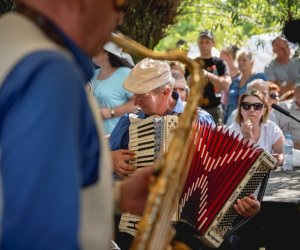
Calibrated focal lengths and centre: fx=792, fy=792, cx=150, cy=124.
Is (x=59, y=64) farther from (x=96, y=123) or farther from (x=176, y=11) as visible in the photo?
(x=176, y=11)

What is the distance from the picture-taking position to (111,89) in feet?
21.9

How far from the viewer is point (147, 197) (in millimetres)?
2322

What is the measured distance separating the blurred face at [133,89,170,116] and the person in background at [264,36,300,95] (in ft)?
15.4

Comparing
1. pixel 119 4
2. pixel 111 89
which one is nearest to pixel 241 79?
pixel 111 89

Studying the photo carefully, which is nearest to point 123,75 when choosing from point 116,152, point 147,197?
point 116,152

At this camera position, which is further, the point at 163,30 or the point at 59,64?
the point at 163,30

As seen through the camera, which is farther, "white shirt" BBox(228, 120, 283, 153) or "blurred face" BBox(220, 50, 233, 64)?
"blurred face" BBox(220, 50, 233, 64)

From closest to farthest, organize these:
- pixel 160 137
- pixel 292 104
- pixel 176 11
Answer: pixel 160 137 → pixel 292 104 → pixel 176 11

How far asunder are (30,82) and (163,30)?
24.6 feet

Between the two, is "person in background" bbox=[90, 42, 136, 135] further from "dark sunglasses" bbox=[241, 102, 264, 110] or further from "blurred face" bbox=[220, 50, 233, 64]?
"blurred face" bbox=[220, 50, 233, 64]

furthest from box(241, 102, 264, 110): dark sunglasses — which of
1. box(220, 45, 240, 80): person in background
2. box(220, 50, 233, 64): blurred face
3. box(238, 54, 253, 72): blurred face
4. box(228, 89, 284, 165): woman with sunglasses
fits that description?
box(220, 50, 233, 64): blurred face

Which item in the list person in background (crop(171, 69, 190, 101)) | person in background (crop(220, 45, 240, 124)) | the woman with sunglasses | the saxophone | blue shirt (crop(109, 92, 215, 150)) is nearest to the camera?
the saxophone

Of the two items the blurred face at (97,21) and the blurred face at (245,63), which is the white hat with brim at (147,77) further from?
the blurred face at (245,63)

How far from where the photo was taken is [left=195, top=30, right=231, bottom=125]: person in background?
32.3 feet
